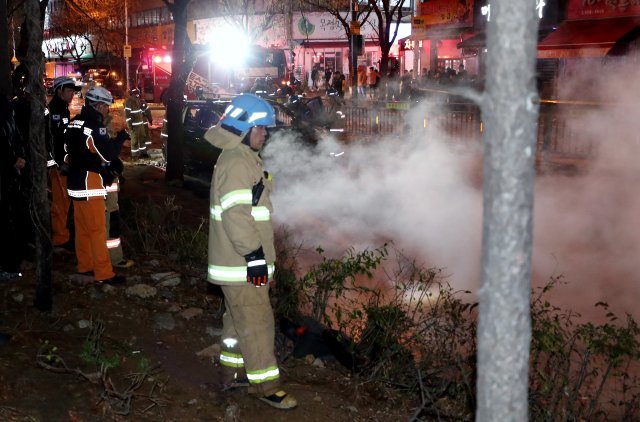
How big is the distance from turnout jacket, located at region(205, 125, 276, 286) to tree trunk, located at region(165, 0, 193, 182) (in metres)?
8.22

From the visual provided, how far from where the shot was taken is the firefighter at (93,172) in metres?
6.42

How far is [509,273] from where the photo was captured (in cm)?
209

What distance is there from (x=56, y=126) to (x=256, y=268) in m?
4.07

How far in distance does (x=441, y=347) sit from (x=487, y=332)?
3230mm

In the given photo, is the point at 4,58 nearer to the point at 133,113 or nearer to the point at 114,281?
the point at 114,281

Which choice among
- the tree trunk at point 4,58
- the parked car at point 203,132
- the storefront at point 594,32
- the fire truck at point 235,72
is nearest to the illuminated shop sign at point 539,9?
the storefront at point 594,32

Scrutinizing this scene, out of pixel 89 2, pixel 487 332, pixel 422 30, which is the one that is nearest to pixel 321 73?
pixel 422 30

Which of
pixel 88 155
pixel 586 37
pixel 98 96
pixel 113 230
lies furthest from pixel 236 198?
pixel 586 37

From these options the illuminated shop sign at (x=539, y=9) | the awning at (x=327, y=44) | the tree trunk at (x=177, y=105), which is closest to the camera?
the illuminated shop sign at (x=539, y=9)

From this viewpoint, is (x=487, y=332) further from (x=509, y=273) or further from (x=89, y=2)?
(x=89, y=2)

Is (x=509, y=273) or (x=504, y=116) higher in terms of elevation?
(x=504, y=116)

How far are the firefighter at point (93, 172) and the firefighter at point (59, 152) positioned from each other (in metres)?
0.80

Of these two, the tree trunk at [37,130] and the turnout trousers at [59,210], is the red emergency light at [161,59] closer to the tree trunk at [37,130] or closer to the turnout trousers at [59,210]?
the turnout trousers at [59,210]

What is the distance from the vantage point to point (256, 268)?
433 cm
